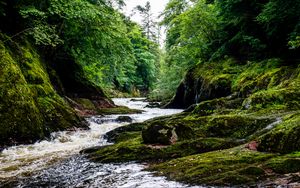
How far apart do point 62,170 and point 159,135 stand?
229 centimetres

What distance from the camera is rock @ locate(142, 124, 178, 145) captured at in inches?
296

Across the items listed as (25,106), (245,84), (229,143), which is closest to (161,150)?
(229,143)

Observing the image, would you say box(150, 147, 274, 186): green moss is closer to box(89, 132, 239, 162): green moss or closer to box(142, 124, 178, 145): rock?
box(89, 132, 239, 162): green moss

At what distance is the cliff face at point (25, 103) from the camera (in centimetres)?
980

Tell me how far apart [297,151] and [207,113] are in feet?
19.3

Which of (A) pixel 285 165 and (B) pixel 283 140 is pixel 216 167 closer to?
(A) pixel 285 165

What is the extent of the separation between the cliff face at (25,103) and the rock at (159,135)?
4.26 meters

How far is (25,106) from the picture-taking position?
34.1ft

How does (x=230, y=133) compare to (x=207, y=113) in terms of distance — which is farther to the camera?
(x=207, y=113)

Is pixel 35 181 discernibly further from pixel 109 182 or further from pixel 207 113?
pixel 207 113

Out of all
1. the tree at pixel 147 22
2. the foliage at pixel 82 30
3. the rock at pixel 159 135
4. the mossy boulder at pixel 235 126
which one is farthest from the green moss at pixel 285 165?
the tree at pixel 147 22

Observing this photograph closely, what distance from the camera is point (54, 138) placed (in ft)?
35.5

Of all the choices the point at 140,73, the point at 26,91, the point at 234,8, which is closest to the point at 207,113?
the point at 26,91

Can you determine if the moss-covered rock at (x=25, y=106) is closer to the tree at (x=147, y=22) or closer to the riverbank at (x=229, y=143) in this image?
the riverbank at (x=229, y=143)
